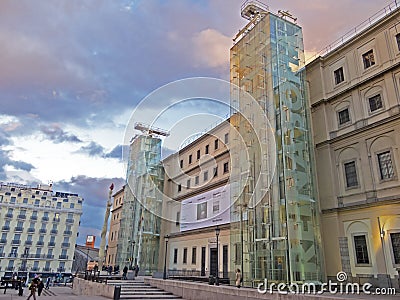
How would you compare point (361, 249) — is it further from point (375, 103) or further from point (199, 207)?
point (199, 207)

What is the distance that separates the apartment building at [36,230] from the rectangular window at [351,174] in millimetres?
55157

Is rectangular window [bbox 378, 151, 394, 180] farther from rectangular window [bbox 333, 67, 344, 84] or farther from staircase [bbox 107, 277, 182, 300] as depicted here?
staircase [bbox 107, 277, 182, 300]

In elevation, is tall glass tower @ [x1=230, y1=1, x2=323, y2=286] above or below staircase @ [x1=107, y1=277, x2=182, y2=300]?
above

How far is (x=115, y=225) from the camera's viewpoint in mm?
56438

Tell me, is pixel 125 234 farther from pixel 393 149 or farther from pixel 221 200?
pixel 393 149

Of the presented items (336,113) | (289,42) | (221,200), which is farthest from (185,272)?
(289,42)

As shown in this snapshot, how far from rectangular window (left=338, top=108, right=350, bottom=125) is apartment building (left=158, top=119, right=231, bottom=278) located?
36.7ft

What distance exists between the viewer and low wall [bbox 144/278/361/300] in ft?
39.4

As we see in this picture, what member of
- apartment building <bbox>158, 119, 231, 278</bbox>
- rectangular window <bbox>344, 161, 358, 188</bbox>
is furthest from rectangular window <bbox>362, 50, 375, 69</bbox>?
apartment building <bbox>158, 119, 231, 278</bbox>

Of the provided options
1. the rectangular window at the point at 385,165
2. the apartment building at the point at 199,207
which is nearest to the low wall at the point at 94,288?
the apartment building at the point at 199,207

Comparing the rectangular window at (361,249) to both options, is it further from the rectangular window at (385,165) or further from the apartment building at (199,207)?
the apartment building at (199,207)

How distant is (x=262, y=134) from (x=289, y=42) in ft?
23.6

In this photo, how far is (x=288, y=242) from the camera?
18641 millimetres

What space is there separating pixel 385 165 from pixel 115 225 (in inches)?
1875
